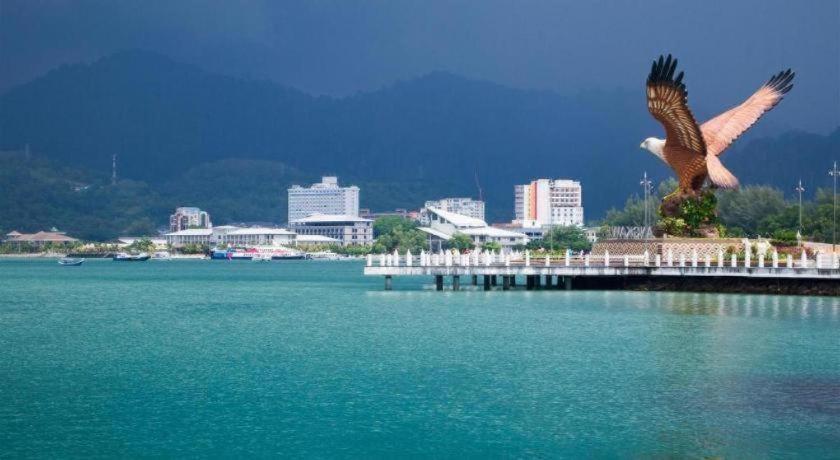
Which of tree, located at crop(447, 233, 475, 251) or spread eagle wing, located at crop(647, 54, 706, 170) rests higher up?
spread eagle wing, located at crop(647, 54, 706, 170)

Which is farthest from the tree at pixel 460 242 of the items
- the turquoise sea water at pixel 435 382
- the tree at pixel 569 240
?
the turquoise sea water at pixel 435 382

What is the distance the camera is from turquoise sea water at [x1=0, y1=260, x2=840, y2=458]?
22.6 metres

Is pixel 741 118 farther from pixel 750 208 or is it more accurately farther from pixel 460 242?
pixel 460 242

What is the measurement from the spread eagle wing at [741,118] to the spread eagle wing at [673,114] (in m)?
1.85

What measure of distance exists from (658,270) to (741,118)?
32.7 feet

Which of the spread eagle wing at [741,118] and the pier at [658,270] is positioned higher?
the spread eagle wing at [741,118]

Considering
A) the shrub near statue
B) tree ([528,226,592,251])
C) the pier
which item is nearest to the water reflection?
the pier

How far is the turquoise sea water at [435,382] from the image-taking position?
891 inches

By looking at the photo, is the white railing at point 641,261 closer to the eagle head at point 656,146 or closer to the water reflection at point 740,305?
the water reflection at point 740,305

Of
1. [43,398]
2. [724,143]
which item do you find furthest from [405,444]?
[724,143]

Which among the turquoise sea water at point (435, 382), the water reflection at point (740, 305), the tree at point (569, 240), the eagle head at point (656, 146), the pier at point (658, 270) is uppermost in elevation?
the eagle head at point (656, 146)

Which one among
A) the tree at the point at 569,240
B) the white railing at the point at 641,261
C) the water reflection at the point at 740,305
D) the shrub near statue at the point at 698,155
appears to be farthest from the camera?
the tree at the point at 569,240

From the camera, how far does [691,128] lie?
55.2 metres

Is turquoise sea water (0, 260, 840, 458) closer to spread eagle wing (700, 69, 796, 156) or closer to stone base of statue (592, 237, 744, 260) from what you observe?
stone base of statue (592, 237, 744, 260)
